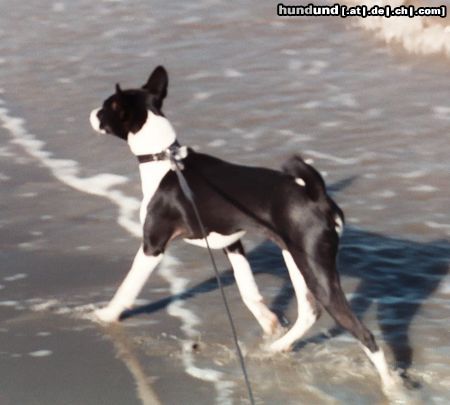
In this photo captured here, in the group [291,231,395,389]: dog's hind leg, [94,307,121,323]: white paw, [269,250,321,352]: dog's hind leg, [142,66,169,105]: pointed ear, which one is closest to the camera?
[291,231,395,389]: dog's hind leg

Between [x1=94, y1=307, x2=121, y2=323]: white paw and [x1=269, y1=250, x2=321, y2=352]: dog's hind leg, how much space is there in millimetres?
884

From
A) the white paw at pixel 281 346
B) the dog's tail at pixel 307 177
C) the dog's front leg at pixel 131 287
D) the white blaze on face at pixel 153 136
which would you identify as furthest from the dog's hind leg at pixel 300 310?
the white blaze on face at pixel 153 136

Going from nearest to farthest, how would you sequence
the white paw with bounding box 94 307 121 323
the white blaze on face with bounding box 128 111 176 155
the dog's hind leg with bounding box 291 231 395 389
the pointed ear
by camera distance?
1. the dog's hind leg with bounding box 291 231 395 389
2. the white blaze on face with bounding box 128 111 176 155
3. the pointed ear
4. the white paw with bounding box 94 307 121 323

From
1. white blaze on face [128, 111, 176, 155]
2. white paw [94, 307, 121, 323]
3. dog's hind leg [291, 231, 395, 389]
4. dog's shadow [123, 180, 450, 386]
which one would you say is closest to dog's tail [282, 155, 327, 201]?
dog's hind leg [291, 231, 395, 389]

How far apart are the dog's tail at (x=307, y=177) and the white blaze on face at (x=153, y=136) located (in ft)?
2.12

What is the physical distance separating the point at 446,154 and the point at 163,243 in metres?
3.59

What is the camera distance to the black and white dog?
5848 mm

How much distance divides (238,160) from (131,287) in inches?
122

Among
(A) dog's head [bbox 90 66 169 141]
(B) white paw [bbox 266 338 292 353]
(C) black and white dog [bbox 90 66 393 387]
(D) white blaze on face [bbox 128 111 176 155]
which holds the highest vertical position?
(A) dog's head [bbox 90 66 169 141]

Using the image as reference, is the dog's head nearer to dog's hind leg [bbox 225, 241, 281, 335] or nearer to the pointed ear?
the pointed ear

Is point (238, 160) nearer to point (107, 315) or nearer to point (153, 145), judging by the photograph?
point (107, 315)

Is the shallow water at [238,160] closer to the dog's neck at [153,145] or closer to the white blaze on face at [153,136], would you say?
the dog's neck at [153,145]

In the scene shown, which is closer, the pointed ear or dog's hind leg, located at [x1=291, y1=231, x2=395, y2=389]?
dog's hind leg, located at [x1=291, y1=231, x2=395, y2=389]

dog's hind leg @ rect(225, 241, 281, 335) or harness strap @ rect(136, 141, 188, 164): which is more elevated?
harness strap @ rect(136, 141, 188, 164)
